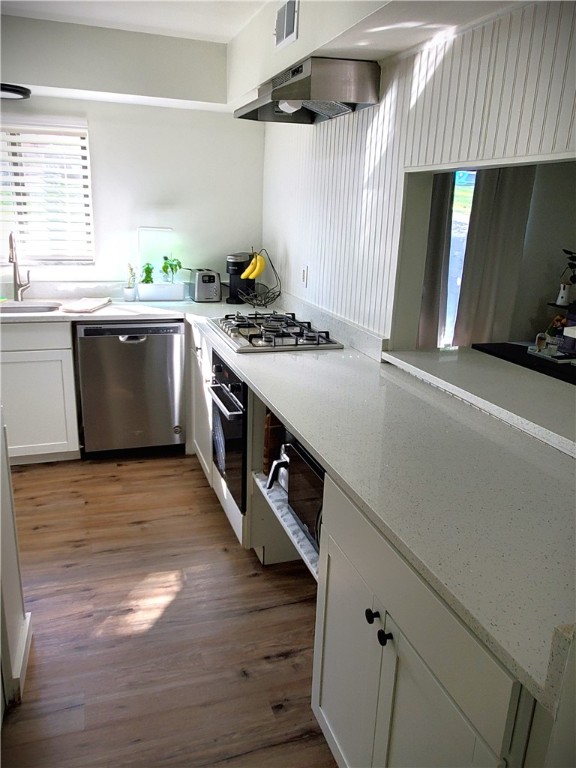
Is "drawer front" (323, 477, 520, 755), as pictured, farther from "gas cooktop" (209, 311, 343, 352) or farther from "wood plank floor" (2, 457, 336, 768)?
"gas cooktop" (209, 311, 343, 352)

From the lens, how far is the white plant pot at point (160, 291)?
12.1 ft

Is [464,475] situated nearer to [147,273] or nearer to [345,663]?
[345,663]

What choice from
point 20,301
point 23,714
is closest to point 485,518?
point 23,714

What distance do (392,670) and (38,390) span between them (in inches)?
107

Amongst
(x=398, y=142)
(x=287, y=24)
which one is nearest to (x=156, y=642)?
(x=398, y=142)

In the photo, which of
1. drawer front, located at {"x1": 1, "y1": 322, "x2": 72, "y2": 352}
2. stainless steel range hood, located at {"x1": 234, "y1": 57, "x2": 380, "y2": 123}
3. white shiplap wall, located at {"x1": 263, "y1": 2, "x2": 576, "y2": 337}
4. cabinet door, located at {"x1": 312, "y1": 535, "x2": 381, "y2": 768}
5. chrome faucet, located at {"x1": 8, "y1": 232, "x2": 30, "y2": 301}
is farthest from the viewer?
chrome faucet, located at {"x1": 8, "y1": 232, "x2": 30, "y2": 301}

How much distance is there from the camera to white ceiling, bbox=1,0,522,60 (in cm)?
163

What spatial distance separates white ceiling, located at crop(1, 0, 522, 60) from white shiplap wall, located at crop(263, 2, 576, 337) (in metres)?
0.10

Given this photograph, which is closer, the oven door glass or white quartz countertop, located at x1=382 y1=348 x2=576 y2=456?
white quartz countertop, located at x1=382 y1=348 x2=576 y2=456

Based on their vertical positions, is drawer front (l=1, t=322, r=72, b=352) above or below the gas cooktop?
below

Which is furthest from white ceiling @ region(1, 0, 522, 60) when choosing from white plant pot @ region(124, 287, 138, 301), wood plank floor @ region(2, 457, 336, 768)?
wood plank floor @ region(2, 457, 336, 768)

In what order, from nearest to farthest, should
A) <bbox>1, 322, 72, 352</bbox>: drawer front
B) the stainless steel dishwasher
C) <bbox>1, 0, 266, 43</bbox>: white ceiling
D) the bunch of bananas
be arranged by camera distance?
<bbox>1, 0, 266, 43</bbox>: white ceiling → <bbox>1, 322, 72, 352</bbox>: drawer front → the stainless steel dishwasher → the bunch of bananas

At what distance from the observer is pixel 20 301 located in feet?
11.3

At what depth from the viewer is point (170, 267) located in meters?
3.78
